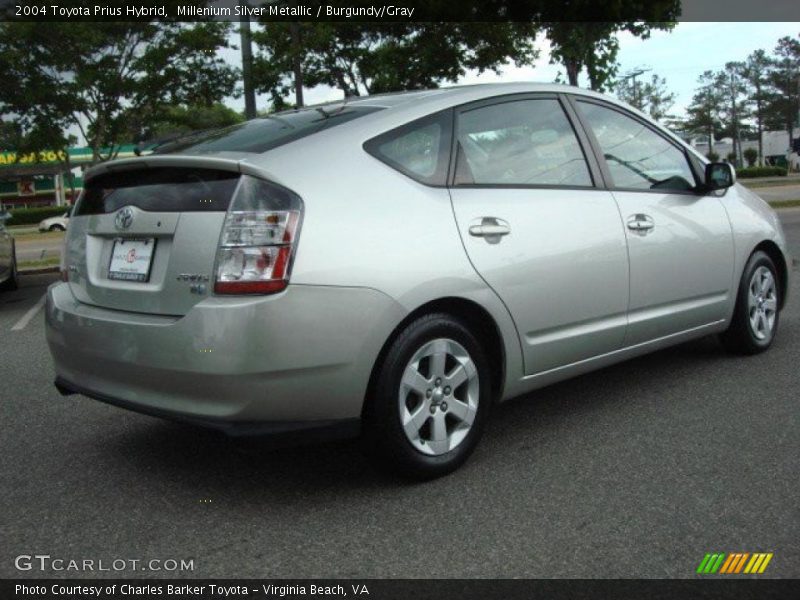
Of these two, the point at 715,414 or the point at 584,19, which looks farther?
the point at 584,19

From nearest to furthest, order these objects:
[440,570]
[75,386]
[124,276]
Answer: [440,570]
[124,276]
[75,386]

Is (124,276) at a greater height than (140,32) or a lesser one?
lesser

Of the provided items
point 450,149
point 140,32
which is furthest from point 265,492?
point 140,32

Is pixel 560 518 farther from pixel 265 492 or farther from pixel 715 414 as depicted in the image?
pixel 715 414

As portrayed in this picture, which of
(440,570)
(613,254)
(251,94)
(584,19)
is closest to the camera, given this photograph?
(440,570)

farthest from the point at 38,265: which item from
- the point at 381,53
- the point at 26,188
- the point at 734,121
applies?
the point at 734,121

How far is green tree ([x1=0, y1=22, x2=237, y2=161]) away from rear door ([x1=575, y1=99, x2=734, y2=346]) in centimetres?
1695

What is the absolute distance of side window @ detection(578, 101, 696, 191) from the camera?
14.2ft

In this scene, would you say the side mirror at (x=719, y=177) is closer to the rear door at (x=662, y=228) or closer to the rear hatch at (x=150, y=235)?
the rear door at (x=662, y=228)

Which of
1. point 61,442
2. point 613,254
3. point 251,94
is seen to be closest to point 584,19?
point 251,94

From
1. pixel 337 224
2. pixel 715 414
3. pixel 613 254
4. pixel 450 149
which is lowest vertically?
pixel 715 414

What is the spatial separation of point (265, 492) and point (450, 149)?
1595 mm

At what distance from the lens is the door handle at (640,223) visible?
421 cm

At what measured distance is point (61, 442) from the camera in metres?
4.10
